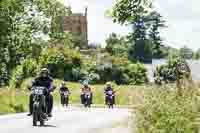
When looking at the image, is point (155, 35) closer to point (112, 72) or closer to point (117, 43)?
point (117, 43)

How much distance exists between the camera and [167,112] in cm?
1445

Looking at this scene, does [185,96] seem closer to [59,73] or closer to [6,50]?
[6,50]

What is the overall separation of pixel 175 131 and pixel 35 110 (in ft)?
27.6

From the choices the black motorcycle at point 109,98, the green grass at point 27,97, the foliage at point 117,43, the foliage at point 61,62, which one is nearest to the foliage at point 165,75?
the green grass at point 27,97

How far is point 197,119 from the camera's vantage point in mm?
13711

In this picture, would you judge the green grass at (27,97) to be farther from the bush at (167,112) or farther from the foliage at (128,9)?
the foliage at (128,9)

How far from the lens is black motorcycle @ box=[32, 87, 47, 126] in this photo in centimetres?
2161

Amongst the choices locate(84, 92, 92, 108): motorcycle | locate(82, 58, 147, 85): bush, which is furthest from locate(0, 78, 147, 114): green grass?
locate(82, 58, 147, 85): bush

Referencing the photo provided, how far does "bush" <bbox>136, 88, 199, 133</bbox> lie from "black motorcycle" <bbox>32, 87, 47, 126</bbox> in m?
6.52

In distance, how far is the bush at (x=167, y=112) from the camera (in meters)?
13.9

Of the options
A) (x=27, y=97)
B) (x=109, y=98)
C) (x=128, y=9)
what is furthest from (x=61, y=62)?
(x=128, y=9)

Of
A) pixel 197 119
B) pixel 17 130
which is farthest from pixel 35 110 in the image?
pixel 197 119

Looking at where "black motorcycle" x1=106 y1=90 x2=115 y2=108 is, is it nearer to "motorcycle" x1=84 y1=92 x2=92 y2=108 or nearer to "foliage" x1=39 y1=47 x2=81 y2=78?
"motorcycle" x1=84 y1=92 x2=92 y2=108

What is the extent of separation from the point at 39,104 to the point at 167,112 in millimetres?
7932
